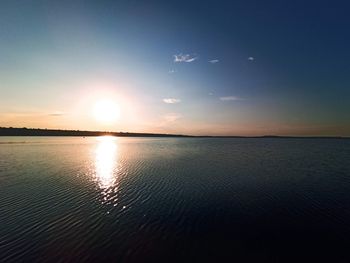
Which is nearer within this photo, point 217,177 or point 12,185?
point 12,185

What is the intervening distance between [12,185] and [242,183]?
77.5ft

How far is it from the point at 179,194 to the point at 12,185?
16.8 metres

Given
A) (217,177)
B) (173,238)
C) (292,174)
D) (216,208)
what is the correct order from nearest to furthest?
(173,238) → (216,208) → (217,177) → (292,174)

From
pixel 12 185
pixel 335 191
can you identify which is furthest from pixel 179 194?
pixel 12 185

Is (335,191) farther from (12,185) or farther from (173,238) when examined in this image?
(12,185)

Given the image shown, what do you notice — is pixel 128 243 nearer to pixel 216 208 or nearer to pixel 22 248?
pixel 22 248

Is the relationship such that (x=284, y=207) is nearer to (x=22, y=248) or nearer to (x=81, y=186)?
(x=22, y=248)

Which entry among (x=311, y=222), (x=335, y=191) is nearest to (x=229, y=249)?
(x=311, y=222)

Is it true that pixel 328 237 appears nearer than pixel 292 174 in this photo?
Yes

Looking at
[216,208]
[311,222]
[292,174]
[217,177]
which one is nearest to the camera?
[311,222]

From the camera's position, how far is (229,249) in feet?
37.3

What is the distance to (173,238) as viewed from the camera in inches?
491

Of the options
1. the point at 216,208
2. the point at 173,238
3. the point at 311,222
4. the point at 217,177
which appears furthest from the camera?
the point at 217,177

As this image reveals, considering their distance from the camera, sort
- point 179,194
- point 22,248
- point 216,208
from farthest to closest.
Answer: point 179,194 < point 216,208 < point 22,248
